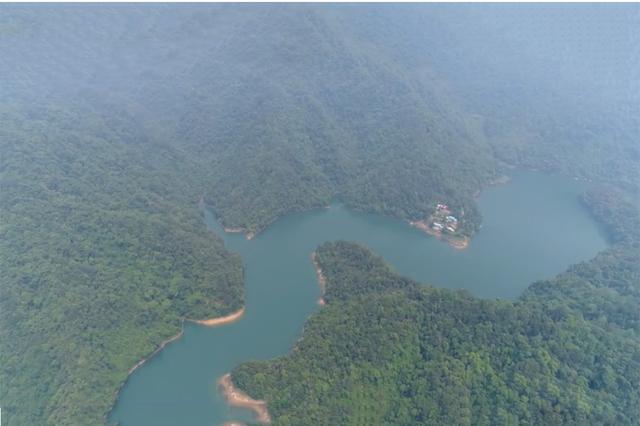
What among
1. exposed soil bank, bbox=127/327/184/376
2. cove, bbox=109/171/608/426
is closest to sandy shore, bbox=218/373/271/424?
cove, bbox=109/171/608/426

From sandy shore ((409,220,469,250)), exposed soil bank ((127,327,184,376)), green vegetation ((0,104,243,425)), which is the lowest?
sandy shore ((409,220,469,250))

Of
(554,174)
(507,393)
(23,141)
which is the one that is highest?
(23,141)

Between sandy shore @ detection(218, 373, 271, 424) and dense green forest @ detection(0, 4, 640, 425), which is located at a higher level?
dense green forest @ detection(0, 4, 640, 425)

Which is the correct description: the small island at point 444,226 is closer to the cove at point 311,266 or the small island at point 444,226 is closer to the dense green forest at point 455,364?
the cove at point 311,266

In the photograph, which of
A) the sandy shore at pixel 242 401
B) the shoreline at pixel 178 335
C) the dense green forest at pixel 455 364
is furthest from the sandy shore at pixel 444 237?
the sandy shore at pixel 242 401

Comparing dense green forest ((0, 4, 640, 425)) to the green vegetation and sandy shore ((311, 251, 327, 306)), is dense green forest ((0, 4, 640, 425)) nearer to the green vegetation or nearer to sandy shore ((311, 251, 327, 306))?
the green vegetation

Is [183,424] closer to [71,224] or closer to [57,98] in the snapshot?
[71,224]

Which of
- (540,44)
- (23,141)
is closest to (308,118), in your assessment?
(23,141)
